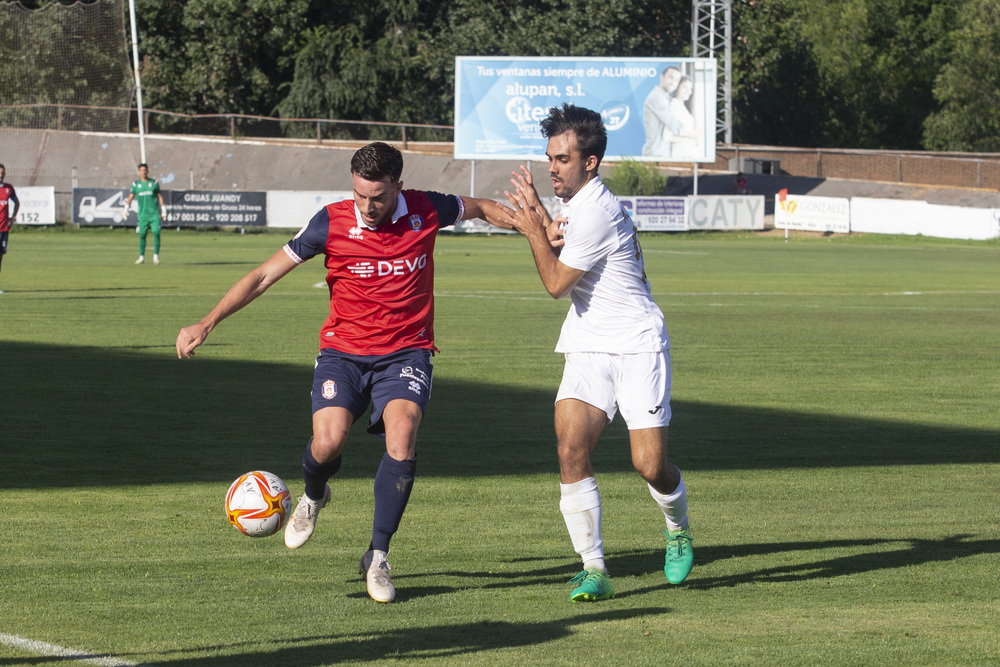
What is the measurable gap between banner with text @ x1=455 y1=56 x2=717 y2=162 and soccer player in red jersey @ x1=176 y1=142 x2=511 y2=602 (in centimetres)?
4167

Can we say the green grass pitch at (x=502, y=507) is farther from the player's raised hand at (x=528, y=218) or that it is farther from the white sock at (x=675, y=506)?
the player's raised hand at (x=528, y=218)

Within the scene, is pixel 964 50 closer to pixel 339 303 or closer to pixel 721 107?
pixel 721 107

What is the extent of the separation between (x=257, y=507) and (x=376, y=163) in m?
1.72

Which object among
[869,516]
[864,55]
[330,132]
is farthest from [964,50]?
[869,516]

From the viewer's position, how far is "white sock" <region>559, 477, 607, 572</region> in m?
5.81

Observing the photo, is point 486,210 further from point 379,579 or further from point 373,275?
point 379,579

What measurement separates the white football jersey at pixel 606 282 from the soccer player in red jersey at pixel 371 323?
624 mm

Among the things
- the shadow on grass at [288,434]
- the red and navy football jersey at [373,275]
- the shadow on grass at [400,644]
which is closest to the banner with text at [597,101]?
the shadow on grass at [288,434]

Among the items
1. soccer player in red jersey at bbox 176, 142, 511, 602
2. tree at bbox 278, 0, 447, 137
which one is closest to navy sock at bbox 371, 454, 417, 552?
soccer player in red jersey at bbox 176, 142, 511, 602

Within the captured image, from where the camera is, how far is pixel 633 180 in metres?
50.8

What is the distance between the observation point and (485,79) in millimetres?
47844

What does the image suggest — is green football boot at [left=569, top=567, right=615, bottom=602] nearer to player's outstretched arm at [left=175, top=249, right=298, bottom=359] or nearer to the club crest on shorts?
the club crest on shorts

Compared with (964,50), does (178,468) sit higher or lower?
Result: lower

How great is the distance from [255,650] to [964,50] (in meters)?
67.6
